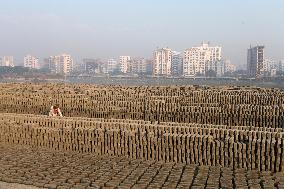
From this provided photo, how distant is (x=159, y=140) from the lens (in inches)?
464

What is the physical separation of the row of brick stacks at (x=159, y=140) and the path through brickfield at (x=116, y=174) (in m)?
0.39

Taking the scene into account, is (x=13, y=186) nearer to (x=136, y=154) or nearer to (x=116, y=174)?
(x=116, y=174)

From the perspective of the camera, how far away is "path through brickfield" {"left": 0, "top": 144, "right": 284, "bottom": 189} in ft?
30.1

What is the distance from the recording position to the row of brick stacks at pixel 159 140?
1074cm

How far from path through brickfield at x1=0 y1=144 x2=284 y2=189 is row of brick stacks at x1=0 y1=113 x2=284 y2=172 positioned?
39cm

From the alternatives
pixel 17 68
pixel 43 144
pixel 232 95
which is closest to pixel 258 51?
pixel 17 68

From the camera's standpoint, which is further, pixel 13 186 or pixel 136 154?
pixel 136 154

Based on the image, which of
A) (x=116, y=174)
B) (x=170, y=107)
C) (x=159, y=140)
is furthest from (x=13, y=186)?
(x=170, y=107)

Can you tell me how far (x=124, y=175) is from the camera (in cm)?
999

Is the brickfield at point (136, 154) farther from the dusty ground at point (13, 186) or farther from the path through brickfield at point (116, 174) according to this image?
the dusty ground at point (13, 186)

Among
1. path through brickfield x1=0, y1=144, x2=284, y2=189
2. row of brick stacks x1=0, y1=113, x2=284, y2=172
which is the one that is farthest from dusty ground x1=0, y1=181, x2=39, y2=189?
row of brick stacks x1=0, y1=113, x2=284, y2=172

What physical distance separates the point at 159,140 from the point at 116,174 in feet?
7.13

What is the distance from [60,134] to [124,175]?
13.5ft

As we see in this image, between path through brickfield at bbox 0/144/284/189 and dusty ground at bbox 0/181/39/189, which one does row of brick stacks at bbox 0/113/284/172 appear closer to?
path through brickfield at bbox 0/144/284/189
